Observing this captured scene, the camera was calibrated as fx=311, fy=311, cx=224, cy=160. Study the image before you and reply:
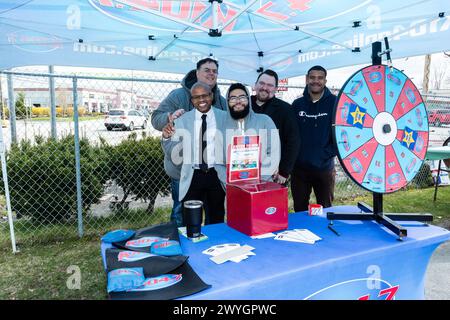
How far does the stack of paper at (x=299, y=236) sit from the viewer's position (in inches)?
65.4

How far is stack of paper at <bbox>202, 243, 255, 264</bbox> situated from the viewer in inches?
Answer: 55.7

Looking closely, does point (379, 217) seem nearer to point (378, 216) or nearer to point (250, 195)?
point (378, 216)

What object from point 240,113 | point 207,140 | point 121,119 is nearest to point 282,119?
point 240,113

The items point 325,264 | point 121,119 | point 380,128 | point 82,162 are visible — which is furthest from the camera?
point 121,119

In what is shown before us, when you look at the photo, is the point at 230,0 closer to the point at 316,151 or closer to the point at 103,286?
the point at 316,151

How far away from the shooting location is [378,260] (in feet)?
5.27

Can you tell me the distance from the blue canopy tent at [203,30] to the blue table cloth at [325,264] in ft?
6.40

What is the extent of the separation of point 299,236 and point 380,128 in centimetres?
79

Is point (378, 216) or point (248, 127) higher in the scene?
point (248, 127)

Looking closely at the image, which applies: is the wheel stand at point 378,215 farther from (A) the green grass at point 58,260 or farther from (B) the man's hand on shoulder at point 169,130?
(A) the green grass at point 58,260

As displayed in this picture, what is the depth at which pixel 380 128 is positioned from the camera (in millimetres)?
1820

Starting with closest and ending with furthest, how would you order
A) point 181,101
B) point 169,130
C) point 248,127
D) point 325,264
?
point 325,264, point 169,130, point 248,127, point 181,101

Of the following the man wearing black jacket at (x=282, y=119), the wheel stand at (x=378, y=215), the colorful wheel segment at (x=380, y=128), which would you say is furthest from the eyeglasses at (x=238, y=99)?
the wheel stand at (x=378, y=215)
